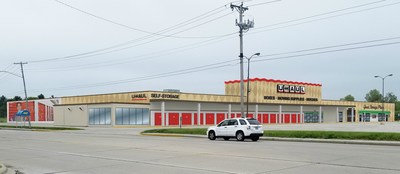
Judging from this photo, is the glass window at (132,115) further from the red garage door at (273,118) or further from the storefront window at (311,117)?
the storefront window at (311,117)

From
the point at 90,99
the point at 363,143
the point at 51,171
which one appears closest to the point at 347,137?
the point at 363,143

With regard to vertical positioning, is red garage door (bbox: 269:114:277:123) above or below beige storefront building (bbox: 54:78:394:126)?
below

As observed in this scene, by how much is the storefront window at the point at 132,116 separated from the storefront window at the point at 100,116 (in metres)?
1.49

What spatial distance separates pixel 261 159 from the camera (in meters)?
15.2

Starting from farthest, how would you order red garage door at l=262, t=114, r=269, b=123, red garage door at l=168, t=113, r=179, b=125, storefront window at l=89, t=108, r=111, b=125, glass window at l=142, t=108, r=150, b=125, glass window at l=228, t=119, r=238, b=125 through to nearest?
red garage door at l=262, t=114, r=269, b=123 < red garage door at l=168, t=113, r=179, b=125 < glass window at l=142, t=108, r=150, b=125 < storefront window at l=89, t=108, r=111, b=125 < glass window at l=228, t=119, r=238, b=125

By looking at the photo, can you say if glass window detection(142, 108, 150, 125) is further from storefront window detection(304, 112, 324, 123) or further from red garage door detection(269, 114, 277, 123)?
storefront window detection(304, 112, 324, 123)

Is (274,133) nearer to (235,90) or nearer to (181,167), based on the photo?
(181,167)

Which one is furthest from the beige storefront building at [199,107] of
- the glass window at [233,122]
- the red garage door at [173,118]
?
the glass window at [233,122]

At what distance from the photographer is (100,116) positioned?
64.6m

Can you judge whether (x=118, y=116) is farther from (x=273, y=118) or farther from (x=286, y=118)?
(x=286, y=118)

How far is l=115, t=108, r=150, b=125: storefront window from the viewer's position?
63.2 metres

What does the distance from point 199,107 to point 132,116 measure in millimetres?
11122

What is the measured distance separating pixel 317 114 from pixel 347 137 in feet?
229

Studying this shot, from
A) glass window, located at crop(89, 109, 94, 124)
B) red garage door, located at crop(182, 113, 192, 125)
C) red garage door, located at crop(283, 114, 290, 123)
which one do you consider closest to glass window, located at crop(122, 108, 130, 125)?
glass window, located at crop(89, 109, 94, 124)
